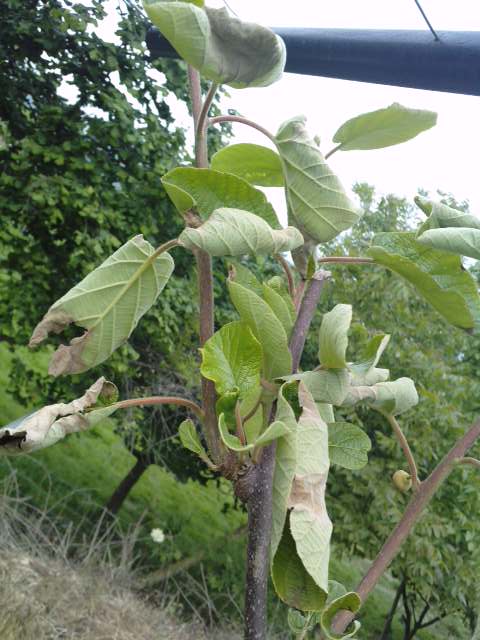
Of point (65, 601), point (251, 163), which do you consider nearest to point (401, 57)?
point (251, 163)

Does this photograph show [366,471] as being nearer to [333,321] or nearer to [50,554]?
[50,554]

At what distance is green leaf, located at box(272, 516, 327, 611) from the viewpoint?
1.15 ft

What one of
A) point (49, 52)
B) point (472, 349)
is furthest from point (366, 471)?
point (49, 52)

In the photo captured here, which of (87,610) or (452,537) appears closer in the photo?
(87,610)

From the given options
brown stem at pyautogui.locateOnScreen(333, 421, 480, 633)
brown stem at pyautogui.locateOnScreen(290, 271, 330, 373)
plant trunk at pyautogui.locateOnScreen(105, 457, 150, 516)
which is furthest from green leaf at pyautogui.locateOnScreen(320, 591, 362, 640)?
plant trunk at pyautogui.locateOnScreen(105, 457, 150, 516)

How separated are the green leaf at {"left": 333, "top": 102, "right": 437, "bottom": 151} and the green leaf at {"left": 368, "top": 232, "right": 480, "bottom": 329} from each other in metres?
0.07

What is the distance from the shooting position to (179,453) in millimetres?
4164

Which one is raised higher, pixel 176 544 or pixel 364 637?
pixel 176 544

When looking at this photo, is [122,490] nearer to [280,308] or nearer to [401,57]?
[401,57]

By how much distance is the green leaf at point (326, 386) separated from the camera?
42 centimetres

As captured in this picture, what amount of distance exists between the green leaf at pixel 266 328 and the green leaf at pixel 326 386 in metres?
0.01

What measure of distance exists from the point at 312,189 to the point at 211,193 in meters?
0.06

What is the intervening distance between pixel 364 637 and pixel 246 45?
4.81m

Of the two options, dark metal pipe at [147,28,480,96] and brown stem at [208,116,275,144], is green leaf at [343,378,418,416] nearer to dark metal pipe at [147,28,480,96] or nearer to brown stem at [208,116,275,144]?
brown stem at [208,116,275,144]
